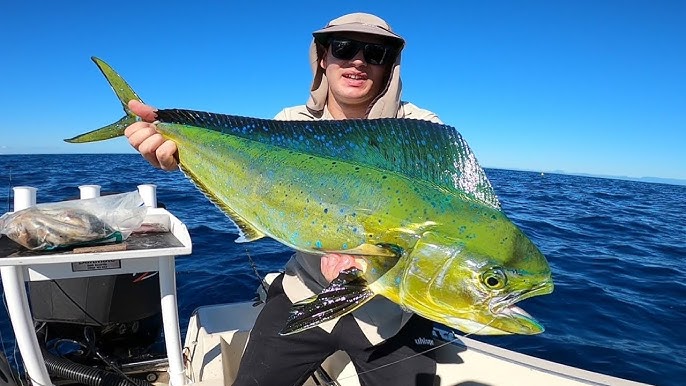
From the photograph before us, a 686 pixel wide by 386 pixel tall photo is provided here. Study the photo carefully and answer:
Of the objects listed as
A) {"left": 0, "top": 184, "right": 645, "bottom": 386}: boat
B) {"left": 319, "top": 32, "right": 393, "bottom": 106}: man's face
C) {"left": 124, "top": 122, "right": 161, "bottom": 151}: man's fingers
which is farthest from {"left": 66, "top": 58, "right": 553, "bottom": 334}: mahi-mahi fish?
{"left": 0, "top": 184, "right": 645, "bottom": 386}: boat

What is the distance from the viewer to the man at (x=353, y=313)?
2.63 meters

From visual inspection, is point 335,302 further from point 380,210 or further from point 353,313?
point 353,313

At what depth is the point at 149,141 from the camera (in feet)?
7.75

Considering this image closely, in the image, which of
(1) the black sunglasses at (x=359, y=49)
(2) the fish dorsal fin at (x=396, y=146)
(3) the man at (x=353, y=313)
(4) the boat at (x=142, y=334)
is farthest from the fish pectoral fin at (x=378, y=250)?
(4) the boat at (x=142, y=334)

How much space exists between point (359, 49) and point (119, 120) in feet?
4.72

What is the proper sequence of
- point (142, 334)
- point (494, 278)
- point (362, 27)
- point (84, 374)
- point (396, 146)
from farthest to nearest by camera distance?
point (142, 334) < point (84, 374) < point (362, 27) < point (396, 146) < point (494, 278)

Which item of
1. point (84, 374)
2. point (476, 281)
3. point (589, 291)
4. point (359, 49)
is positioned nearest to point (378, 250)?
point (476, 281)

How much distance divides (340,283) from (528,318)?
2.33ft

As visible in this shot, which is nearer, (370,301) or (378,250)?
(378,250)

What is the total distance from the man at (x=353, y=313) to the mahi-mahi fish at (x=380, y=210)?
0.47 metres

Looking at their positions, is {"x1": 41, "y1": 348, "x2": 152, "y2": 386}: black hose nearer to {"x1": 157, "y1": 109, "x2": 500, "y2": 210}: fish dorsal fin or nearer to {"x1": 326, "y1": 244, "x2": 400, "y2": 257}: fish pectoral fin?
{"x1": 157, "y1": 109, "x2": 500, "y2": 210}: fish dorsal fin

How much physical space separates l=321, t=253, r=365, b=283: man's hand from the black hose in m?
2.26

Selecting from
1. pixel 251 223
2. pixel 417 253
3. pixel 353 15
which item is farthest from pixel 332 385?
pixel 353 15

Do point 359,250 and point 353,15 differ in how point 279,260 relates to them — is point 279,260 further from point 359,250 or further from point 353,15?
point 359,250
